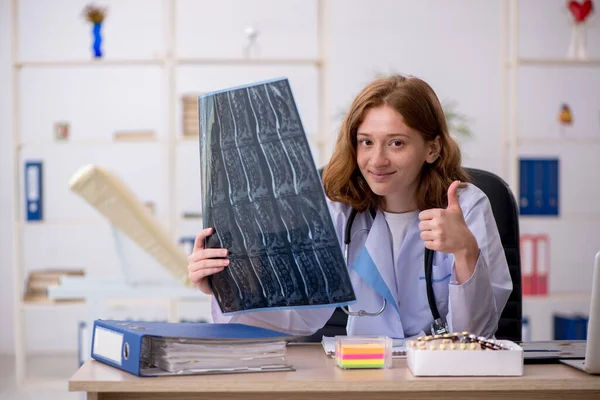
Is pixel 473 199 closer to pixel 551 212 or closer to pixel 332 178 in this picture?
pixel 332 178

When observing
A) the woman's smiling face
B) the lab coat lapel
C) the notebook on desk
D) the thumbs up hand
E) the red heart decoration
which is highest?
the red heart decoration

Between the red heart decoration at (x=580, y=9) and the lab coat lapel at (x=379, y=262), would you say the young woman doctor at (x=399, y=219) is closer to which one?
the lab coat lapel at (x=379, y=262)

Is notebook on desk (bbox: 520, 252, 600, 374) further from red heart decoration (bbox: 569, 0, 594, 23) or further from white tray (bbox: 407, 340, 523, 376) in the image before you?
red heart decoration (bbox: 569, 0, 594, 23)

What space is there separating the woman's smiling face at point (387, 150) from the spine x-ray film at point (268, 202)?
0.44m

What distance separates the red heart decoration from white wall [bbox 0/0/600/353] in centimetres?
88

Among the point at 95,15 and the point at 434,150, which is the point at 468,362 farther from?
the point at 95,15

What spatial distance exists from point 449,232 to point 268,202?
358 mm

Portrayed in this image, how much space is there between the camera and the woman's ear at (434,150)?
1918 millimetres

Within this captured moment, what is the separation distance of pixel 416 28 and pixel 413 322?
156 inches

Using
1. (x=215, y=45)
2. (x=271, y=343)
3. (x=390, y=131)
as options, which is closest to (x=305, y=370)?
(x=271, y=343)

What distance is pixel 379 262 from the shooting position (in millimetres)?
1851

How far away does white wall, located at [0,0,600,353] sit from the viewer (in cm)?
545

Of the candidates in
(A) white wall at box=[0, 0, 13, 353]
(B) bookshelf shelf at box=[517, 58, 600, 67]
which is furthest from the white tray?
(A) white wall at box=[0, 0, 13, 353]

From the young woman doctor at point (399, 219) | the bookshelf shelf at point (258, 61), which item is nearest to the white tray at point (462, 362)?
the young woman doctor at point (399, 219)
